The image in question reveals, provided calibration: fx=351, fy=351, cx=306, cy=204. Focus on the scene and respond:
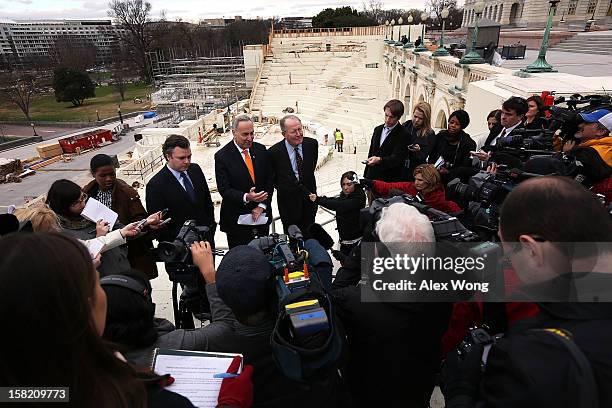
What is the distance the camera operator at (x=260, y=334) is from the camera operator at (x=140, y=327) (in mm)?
121

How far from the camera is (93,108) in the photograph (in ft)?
153

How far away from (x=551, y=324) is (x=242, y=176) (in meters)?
3.23

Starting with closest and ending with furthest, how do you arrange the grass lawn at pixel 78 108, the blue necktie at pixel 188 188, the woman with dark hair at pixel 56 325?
the woman with dark hair at pixel 56 325, the blue necktie at pixel 188 188, the grass lawn at pixel 78 108

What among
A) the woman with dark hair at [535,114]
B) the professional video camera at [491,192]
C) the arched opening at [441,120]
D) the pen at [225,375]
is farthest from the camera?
the arched opening at [441,120]

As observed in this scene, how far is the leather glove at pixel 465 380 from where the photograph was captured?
1.33m

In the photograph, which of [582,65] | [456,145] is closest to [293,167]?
→ [456,145]

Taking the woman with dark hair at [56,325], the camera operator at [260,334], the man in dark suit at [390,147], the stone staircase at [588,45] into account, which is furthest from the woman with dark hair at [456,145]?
the stone staircase at [588,45]

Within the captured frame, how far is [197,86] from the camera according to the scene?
4197 cm

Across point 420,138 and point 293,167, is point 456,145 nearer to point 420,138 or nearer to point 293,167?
point 420,138

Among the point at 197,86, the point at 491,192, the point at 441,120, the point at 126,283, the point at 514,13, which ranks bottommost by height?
the point at 197,86

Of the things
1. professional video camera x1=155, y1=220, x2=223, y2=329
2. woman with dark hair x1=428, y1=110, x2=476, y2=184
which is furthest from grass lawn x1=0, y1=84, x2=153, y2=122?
professional video camera x1=155, y1=220, x2=223, y2=329

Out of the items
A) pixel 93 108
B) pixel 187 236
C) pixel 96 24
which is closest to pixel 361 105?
pixel 187 236

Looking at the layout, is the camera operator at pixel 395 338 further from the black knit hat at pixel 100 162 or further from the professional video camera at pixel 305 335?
the black knit hat at pixel 100 162


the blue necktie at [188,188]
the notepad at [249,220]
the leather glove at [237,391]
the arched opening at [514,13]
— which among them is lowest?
the notepad at [249,220]
